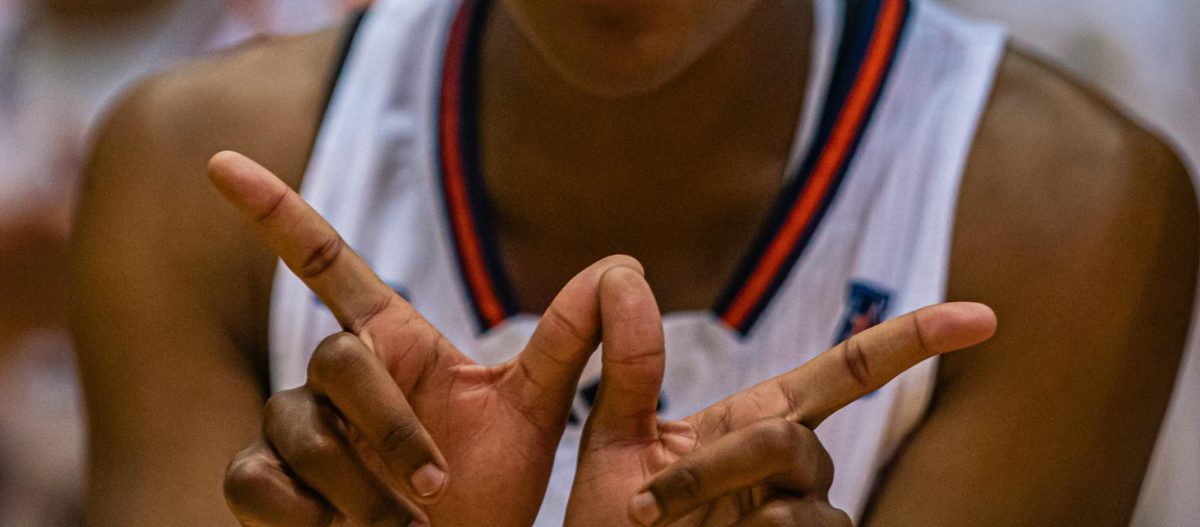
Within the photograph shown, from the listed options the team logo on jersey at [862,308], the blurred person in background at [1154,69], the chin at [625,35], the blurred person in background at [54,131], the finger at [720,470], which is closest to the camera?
the finger at [720,470]

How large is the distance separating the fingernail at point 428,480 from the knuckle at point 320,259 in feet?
0.34

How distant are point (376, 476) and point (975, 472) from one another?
33cm

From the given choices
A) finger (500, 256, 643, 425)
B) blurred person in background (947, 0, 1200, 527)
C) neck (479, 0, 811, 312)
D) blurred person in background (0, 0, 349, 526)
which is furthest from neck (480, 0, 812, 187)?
blurred person in background (0, 0, 349, 526)

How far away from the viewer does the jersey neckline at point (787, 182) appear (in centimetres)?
80

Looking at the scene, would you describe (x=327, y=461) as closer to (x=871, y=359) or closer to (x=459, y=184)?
(x=871, y=359)

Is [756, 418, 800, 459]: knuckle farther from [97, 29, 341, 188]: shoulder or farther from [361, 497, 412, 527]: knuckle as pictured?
[97, 29, 341, 188]: shoulder

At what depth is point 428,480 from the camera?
1.77ft

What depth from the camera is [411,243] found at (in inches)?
33.2

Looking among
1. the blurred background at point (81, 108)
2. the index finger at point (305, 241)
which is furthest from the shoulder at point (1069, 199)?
the blurred background at point (81, 108)

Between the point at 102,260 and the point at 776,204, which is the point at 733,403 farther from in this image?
the point at 102,260

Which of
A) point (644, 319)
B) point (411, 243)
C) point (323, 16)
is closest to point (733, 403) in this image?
point (644, 319)

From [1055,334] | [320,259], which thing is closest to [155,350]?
[320,259]

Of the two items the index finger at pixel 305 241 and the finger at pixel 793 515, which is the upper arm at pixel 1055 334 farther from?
the index finger at pixel 305 241

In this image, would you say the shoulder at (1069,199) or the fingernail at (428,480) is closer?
the fingernail at (428,480)
